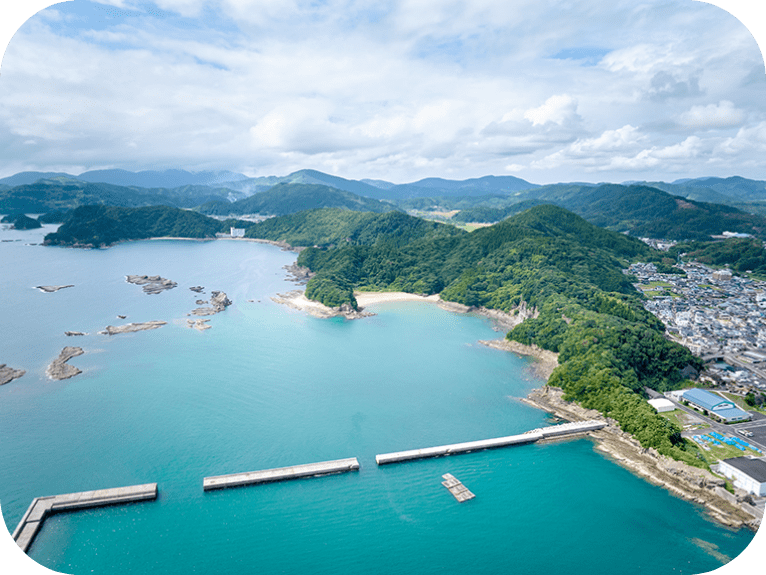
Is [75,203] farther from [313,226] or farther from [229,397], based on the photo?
[229,397]

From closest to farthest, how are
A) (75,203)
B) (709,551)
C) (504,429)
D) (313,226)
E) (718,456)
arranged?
1. (709,551)
2. (718,456)
3. (504,429)
4. (313,226)
5. (75,203)

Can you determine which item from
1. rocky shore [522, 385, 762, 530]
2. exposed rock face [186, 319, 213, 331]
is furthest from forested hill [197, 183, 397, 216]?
rocky shore [522, 385, 762, 530]

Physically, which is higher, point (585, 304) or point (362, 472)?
point (585, 304)

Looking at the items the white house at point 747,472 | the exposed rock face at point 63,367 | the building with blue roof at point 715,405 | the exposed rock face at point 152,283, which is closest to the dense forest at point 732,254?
the building with blue roof at point 715,405

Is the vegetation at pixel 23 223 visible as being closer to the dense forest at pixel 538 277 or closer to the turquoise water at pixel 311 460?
the dense forest at pixel 538 277

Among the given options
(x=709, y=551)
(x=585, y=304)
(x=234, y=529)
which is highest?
(x=585, y=304)

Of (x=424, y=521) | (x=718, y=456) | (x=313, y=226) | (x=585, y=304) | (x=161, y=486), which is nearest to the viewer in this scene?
(x=424, y=521)

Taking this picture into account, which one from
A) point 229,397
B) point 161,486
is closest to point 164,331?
point 229,397
